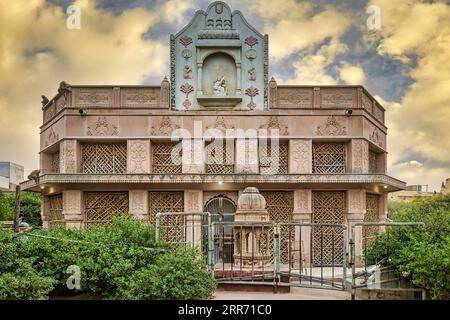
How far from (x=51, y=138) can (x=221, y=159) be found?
6192mm

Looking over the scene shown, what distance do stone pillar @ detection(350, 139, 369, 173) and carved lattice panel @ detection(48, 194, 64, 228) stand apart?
32.8ft

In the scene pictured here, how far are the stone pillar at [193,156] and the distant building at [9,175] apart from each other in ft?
82.5

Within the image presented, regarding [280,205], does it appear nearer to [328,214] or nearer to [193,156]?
[328,214]

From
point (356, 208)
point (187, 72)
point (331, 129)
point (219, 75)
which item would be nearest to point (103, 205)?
point (187, 72)

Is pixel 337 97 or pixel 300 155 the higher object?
pixel 337 97

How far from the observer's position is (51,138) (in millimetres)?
17250

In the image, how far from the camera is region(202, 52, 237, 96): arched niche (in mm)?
16297

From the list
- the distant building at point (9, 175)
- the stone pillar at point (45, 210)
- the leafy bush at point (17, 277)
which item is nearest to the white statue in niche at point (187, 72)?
the stone pillar at point (45, 210)

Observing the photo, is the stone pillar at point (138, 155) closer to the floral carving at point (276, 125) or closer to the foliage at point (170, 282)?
the floral carving at point (276, 125)

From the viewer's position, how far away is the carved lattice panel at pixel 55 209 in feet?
56.2
